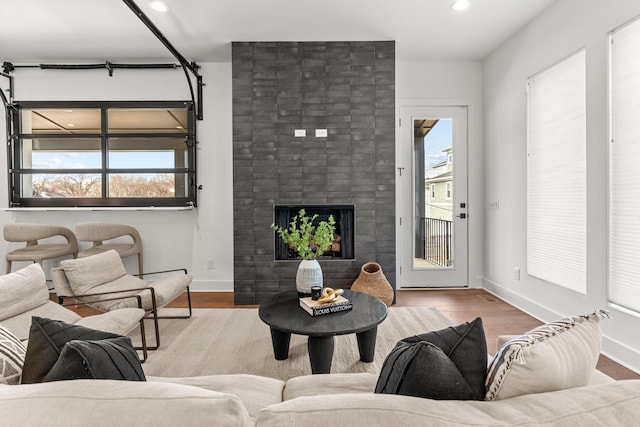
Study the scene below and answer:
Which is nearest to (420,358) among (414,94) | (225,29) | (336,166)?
(336,166)

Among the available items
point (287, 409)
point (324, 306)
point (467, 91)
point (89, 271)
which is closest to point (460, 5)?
point (467, 91)

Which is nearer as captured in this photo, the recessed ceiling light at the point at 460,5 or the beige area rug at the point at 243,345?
the beige area rug at the point at 243,345

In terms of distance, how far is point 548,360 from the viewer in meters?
0.80

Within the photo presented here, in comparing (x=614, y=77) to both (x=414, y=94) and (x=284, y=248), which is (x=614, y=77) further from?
(x=284, y=248)

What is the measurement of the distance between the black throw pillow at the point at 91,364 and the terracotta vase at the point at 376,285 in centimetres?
277

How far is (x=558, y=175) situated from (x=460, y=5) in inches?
68.6

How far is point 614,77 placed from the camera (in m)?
2.38

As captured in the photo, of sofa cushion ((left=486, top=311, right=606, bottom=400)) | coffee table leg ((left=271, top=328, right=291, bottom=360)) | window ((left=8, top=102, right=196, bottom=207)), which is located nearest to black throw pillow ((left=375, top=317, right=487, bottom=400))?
sofa cushion ((left=486, top=311, right=606, bottom=400))

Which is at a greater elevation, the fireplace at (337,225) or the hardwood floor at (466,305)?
the fireplace at (337,225)

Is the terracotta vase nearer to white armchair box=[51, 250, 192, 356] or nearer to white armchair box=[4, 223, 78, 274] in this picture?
white armchair box=[51, 250, 192, 356]

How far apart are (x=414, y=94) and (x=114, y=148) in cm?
382

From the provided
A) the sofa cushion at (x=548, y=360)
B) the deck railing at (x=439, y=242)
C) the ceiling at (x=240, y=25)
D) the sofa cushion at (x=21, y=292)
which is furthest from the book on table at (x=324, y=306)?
the ceiling at (x=240, y=25)

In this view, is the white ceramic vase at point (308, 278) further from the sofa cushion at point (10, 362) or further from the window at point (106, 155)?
the window at point (106, 155)

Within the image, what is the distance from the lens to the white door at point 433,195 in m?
4.26
